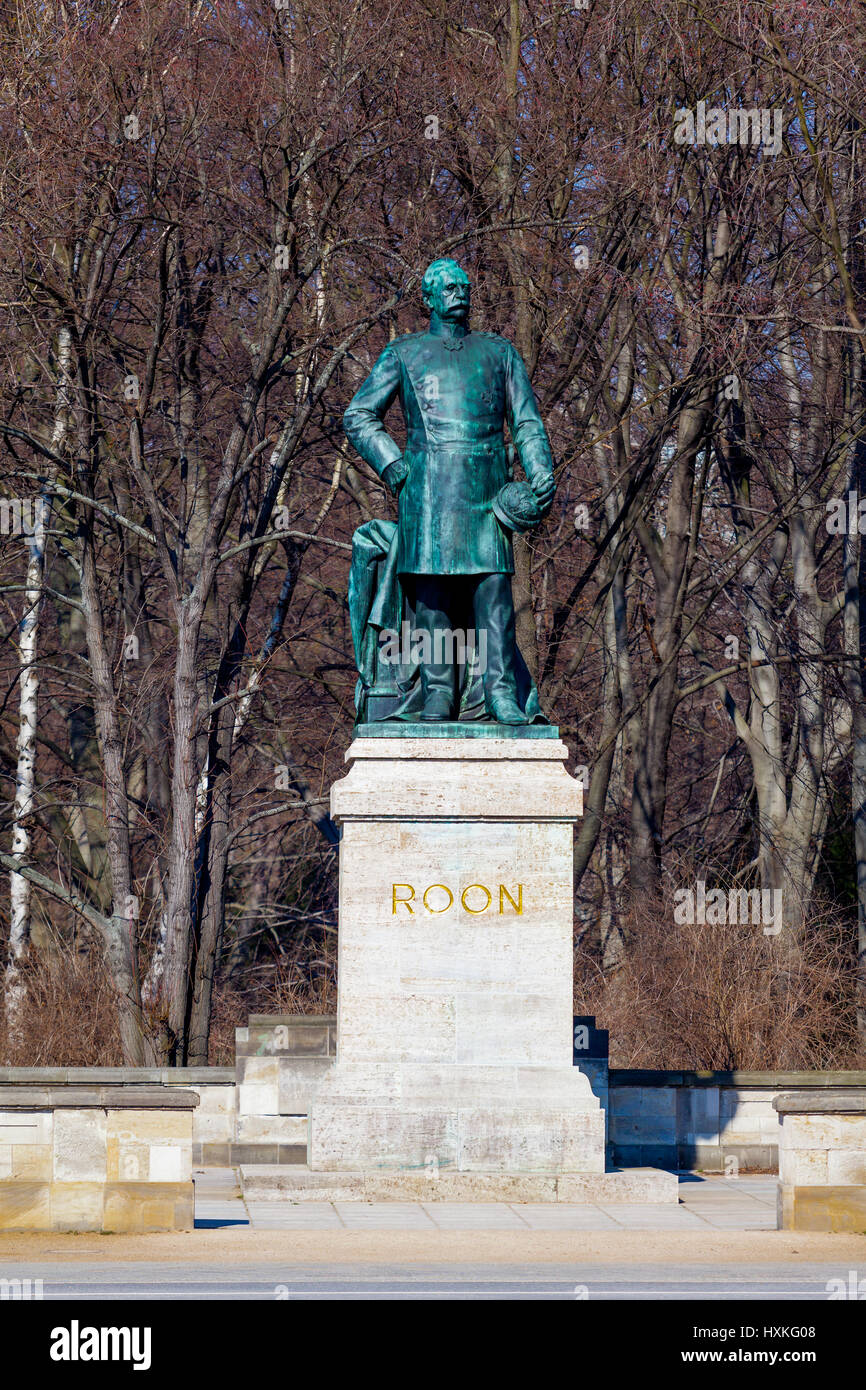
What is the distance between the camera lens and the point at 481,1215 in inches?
427

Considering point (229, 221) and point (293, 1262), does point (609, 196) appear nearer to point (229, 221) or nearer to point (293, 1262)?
point (229, 221)

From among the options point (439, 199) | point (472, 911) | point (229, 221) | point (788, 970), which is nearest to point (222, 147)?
point (229, 221)

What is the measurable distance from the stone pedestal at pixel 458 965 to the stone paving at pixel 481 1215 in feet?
1.10

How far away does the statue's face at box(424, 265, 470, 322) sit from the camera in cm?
1253

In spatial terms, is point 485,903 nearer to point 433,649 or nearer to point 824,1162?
point 433,649

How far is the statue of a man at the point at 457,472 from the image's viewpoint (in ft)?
40.7

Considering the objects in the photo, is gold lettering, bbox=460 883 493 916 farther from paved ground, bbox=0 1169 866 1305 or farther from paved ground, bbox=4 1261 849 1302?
paved ground, bbox=4 1261 849 1302

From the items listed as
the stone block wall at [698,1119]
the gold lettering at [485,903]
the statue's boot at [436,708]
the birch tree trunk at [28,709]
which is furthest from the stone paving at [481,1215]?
the birch tree trunk at [28,709]

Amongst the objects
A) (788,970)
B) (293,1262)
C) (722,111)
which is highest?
(722,111)

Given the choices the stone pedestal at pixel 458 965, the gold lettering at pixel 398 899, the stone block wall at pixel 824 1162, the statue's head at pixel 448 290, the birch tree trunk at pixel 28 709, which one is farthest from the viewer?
the birch tree trunk at pixel 28 709

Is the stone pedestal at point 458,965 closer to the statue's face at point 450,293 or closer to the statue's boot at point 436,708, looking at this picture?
the statue's boot at point 436,708

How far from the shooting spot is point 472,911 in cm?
1188

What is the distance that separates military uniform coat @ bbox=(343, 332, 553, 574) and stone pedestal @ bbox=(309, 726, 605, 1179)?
4.02 ft

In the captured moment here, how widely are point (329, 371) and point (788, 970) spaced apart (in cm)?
718
